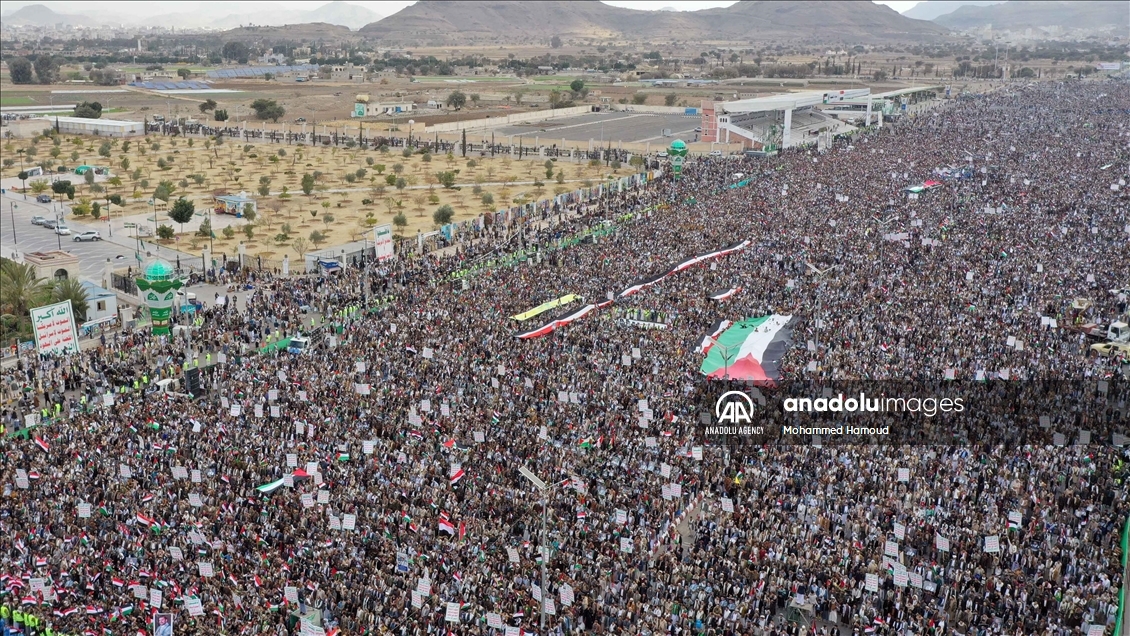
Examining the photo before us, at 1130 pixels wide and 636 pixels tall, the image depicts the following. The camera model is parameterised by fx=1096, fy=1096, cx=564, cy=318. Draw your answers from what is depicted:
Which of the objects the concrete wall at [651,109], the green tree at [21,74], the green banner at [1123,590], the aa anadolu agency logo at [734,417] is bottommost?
the green banner at [1123,590]

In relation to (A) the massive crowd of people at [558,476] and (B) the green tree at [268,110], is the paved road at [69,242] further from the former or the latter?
(B) the green tree at [268,110]

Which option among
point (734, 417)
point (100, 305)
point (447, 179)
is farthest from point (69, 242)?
point (734, 417)

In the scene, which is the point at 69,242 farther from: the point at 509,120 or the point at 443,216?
the point at 509,120

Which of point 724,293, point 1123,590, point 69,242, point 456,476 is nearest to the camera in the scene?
point 1123,590

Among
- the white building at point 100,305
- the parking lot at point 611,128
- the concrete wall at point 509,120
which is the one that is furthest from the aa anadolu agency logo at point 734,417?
the concrete wall at point 509,120

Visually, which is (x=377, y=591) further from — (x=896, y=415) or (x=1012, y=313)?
(x=1012, y=313)

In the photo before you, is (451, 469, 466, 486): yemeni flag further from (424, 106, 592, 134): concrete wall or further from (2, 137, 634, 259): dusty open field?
(424, 106, 592, 134): concrete wall
